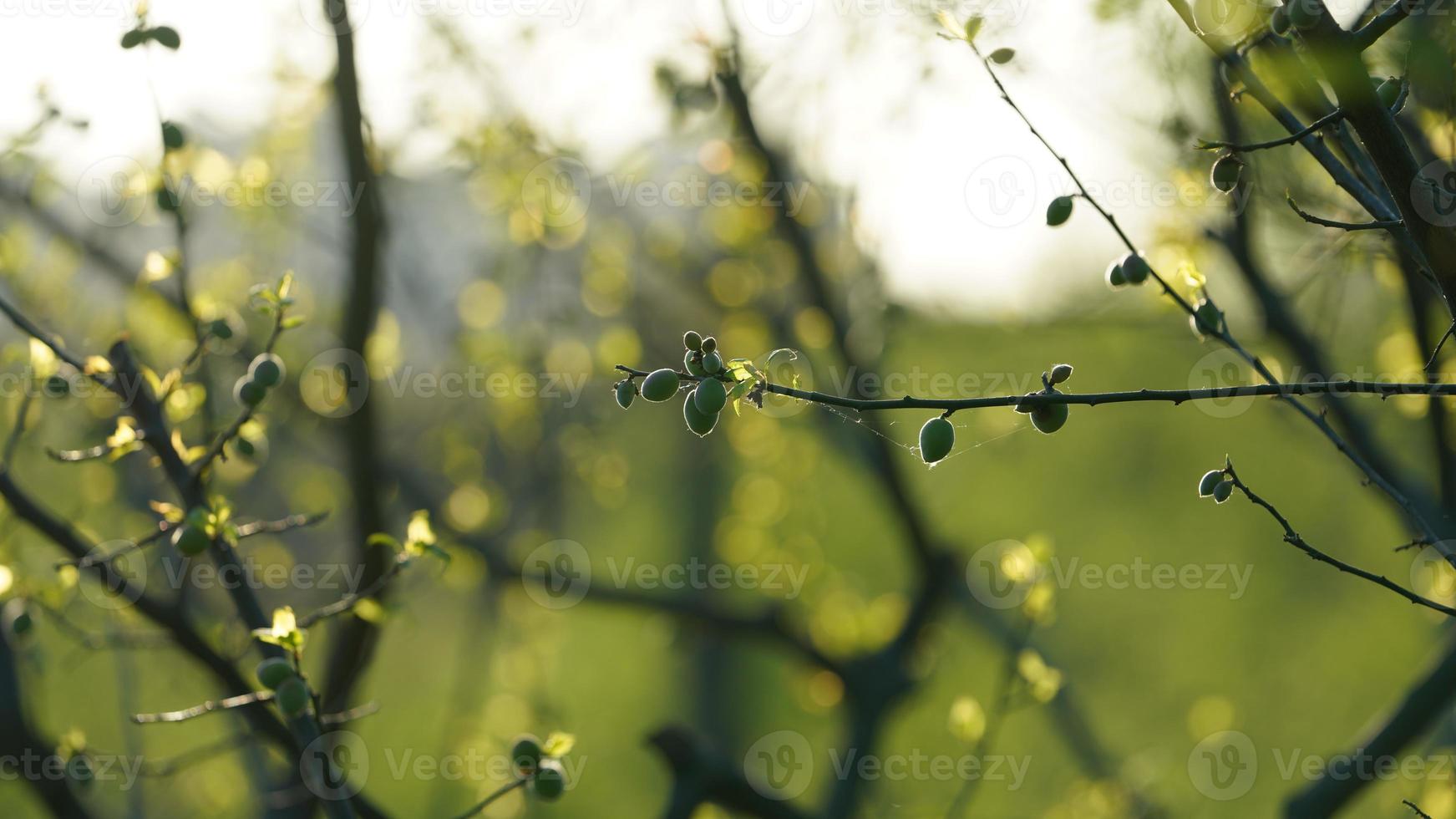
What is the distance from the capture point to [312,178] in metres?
4.46

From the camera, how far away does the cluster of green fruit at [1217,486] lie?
4.21 feet

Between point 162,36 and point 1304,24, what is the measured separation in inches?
74.2

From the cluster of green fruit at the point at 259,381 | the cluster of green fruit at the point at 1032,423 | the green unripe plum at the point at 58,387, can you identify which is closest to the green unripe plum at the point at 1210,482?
the cluster of green fruit at the point at 1032,423

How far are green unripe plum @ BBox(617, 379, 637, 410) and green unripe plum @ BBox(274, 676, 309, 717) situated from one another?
2.80 feet

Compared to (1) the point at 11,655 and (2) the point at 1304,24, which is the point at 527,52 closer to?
(1) the point at 11,655

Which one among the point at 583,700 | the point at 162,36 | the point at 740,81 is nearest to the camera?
the point at 162,36

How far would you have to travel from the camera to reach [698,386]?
1126 mm

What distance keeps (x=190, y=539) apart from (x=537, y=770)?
70 cm

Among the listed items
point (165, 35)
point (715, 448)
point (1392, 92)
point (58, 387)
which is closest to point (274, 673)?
point (58, 387)

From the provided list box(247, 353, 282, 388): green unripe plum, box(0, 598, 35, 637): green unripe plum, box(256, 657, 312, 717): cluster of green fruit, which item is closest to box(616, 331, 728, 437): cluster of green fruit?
box(256, 657, 312, 717): cluster of green fruit

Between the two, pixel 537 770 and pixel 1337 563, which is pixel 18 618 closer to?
pixel 537 770

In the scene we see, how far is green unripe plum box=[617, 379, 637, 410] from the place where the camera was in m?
1.18

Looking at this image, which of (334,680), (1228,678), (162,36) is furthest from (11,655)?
(1228,678)

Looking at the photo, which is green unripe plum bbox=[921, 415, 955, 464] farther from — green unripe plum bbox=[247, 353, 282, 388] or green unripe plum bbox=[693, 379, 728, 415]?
green unripe plum bbox=[247, 353, 282, 388]
